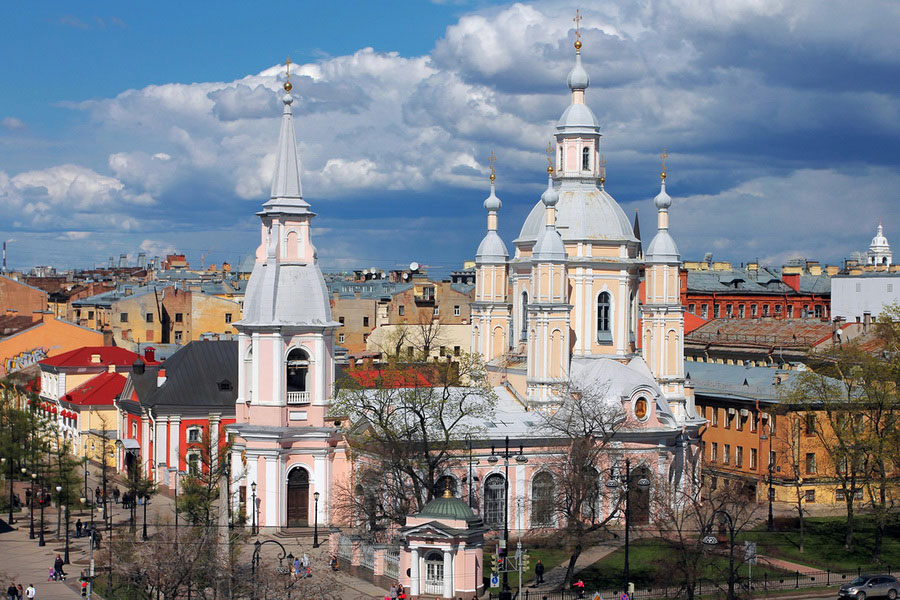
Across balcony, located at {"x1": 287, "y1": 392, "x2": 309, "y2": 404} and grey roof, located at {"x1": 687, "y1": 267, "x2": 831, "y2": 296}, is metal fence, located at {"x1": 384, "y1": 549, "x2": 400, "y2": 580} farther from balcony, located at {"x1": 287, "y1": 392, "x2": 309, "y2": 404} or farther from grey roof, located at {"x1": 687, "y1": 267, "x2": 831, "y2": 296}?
grey roof, located at {"x1": 687, "y1": 267, "x2": 831, "y2": 296}

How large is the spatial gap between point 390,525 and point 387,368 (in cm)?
1132

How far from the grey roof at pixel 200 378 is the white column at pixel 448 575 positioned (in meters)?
25.9

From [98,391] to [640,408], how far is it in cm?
3511

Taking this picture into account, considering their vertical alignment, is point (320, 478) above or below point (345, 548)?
above

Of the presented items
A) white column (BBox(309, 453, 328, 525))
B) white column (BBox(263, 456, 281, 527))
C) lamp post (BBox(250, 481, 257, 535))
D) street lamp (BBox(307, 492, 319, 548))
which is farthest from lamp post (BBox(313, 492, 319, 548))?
lamp post (BBox(250, 481, 257, 535))

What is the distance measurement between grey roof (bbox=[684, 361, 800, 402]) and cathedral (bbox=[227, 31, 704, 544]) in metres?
6.50

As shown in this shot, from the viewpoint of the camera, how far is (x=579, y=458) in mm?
55125

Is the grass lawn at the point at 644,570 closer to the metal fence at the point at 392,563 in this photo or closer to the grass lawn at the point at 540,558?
the grass lawn at the point at 540,558

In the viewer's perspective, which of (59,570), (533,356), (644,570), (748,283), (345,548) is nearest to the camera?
(644,570)

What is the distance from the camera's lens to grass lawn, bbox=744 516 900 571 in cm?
5574

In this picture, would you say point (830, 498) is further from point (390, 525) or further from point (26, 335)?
point (26, 335)

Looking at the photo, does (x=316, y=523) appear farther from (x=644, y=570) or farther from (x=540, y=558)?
(x=644, y=570)

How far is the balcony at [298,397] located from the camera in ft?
198

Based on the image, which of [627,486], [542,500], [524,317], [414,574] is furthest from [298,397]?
[627,486]
